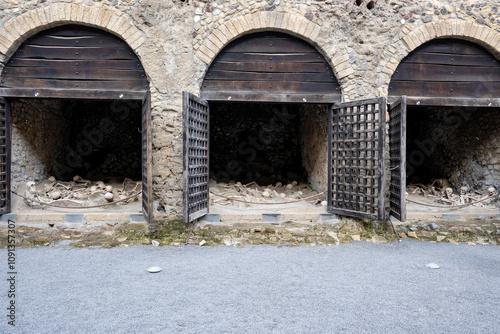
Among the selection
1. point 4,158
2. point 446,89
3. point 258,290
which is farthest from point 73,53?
point 446,89

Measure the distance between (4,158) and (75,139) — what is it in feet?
12.8

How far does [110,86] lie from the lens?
496 cm

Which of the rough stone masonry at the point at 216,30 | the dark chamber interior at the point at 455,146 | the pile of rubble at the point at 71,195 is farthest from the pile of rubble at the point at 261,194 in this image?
the dark chamber interior at the point at 455,146

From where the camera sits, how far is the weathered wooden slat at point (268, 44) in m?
5.05

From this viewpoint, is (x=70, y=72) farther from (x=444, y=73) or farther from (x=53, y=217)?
(x=444, y=73)

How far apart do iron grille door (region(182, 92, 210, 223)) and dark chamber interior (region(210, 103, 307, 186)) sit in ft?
14.6

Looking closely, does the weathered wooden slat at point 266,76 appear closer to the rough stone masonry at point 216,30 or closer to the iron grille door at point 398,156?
the rough stone masonry at point 216,30

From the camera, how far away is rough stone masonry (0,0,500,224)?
15.5 ft

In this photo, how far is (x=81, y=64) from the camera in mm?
4938

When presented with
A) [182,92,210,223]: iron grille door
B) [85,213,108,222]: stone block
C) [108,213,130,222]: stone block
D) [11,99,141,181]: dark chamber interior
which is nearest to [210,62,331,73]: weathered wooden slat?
[182,92,210,223]: iron grille door

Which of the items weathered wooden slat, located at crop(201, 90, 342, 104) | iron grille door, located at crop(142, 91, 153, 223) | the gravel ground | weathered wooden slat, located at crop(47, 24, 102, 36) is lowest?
the gravel ground

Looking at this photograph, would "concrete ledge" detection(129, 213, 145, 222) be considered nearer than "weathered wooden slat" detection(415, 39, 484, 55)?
Yes

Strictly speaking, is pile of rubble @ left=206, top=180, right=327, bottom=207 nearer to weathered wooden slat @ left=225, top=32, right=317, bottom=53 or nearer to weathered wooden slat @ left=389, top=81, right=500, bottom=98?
weathered wooden slat @ left=389, top=81, right=500, bottom=98

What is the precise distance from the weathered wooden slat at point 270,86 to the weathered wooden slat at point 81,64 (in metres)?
1.24
